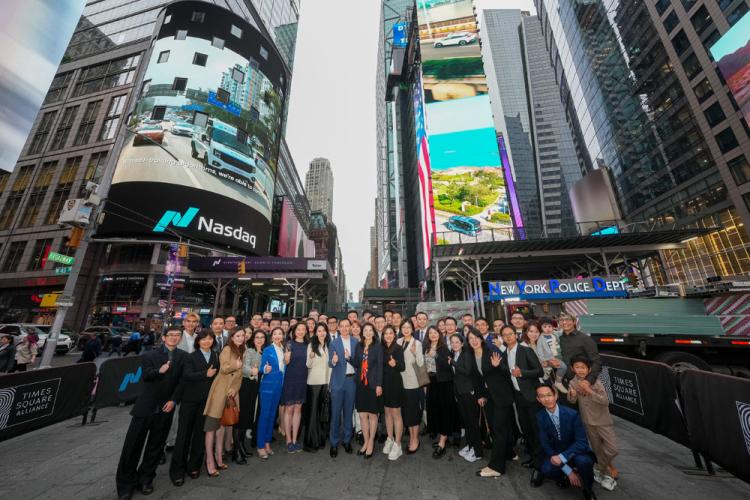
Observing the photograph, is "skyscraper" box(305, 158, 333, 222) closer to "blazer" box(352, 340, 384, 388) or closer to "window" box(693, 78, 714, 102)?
"window" box(693, 78, 714, 102)

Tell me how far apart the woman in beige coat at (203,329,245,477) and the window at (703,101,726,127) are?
141ft

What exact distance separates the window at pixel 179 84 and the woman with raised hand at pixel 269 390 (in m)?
36.8

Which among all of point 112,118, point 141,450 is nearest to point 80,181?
point 112,118

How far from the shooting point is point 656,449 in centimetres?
462

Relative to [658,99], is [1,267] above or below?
below

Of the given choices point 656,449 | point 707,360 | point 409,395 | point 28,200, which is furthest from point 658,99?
point 28,200

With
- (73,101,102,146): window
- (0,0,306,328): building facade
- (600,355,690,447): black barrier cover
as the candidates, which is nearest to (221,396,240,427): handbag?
(600,355,690,447): black barrier cover

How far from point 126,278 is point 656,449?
3592 cm

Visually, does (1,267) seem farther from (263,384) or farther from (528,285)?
(528,285)

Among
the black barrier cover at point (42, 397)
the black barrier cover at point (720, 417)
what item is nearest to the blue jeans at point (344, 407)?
the black barrier cover at point (720, 417)

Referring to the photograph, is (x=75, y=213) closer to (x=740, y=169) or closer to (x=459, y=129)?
(x=459, y=129)

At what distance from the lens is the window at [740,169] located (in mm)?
23859

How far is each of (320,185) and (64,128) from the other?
11065 cm

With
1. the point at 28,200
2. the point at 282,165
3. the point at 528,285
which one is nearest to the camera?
the point at 528,285
